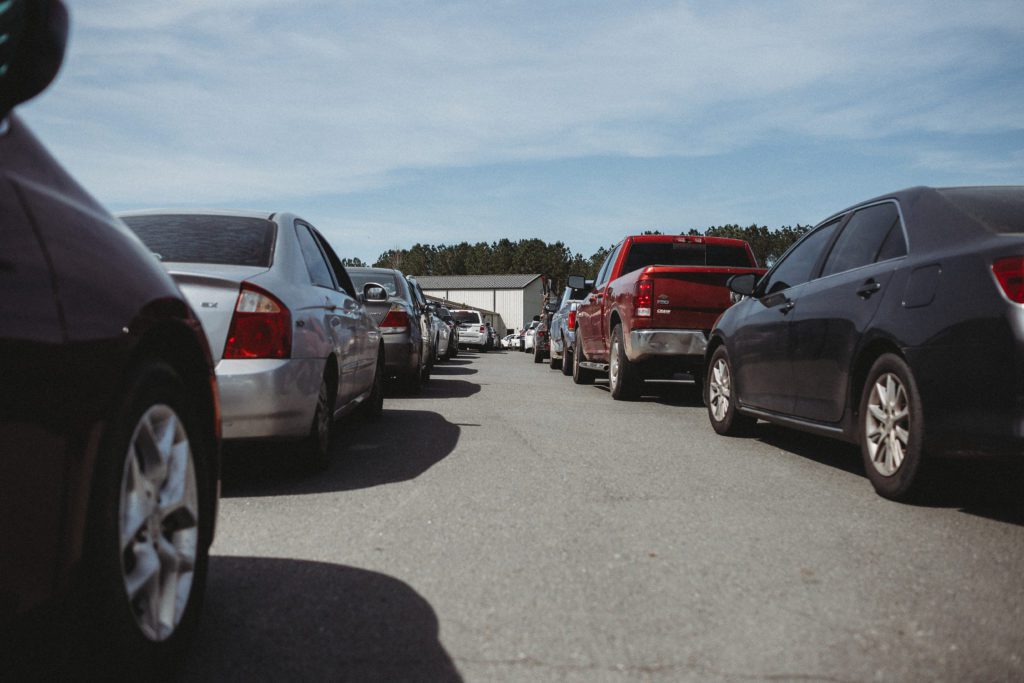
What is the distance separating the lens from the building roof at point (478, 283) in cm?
11112

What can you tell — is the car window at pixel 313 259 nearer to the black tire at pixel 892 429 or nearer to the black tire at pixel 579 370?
the black tire at pixel 892 429

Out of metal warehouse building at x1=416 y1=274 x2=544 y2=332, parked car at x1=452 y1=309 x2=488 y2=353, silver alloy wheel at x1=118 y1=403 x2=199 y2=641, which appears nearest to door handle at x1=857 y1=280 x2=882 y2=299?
silver alloy wheel at x1=118 y1=403 x2=199 y2=641

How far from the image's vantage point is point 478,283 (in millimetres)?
114250

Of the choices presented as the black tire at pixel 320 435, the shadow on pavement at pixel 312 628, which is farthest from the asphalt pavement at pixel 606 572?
the black tire at pixel 320 435

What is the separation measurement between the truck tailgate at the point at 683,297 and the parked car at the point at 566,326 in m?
3.62

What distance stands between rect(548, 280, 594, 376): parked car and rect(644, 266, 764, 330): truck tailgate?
3.62 m

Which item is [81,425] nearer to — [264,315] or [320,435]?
[264,315]

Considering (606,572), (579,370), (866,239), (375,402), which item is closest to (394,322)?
(375,402)

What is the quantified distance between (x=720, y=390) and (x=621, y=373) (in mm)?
3031

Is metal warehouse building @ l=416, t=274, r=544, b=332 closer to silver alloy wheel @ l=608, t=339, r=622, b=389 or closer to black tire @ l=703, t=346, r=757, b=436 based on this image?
silver alloy wheel @ l=608, t=339, r=622, b=389

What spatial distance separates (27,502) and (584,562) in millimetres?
2310

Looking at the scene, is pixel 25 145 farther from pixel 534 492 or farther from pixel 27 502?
pixel 534 492

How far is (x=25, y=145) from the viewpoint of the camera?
2.16 m

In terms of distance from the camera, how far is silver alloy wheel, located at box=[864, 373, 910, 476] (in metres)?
4.73
